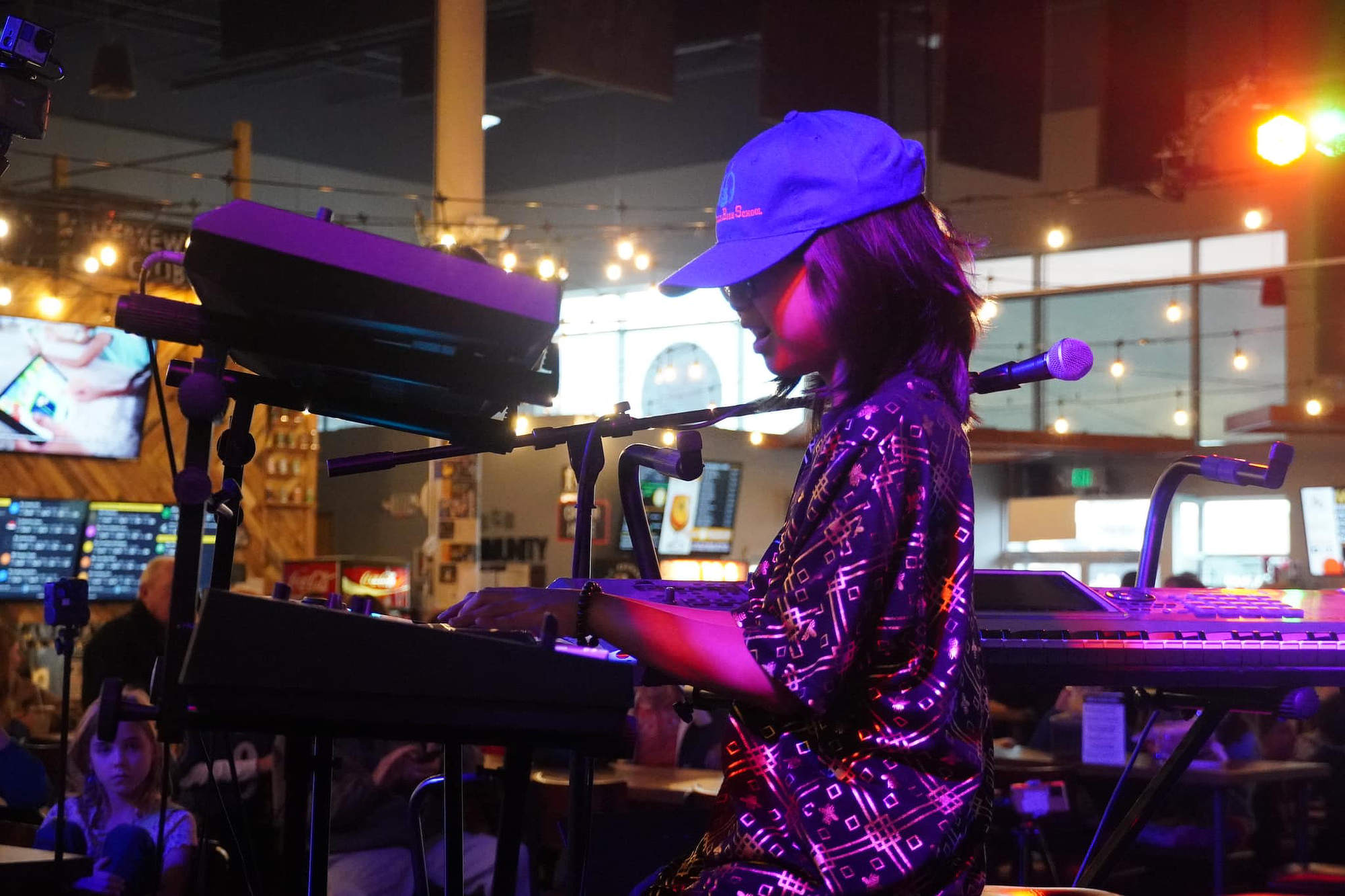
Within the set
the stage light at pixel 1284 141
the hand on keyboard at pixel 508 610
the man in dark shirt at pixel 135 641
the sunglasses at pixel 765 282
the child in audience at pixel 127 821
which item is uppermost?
the stage light at pixel 1284 141

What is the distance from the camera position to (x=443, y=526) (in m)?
7.80

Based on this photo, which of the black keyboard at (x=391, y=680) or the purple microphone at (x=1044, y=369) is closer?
the black keyboard at (x=391, y=680)

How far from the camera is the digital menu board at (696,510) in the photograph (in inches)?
473

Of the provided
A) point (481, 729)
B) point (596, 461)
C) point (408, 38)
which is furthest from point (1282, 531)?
point (481, 729)

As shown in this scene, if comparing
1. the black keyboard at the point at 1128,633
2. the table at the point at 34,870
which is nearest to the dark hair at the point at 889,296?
the black keyboard at the point at 1128,633

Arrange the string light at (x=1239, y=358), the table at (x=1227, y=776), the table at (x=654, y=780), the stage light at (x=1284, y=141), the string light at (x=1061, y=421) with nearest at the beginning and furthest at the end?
the table at (x=654, y=780), the table at (x=1227, y=776), the stage light at (x=1284, y=141), the string light at (x=1239, y=358), the string light at (x=1061, y=421)

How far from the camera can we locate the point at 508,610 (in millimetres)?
1504

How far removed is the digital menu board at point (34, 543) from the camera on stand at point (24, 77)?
7.99 meters

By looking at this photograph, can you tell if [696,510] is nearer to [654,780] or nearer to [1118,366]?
[1118,366]

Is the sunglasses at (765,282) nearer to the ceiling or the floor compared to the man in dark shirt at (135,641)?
nearer to the ceiling

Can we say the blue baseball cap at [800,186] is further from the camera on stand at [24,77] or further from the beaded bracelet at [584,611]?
the camera on stand at [24,77]

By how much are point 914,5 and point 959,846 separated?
39.4ft

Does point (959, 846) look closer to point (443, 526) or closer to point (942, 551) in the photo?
point (942, 551)

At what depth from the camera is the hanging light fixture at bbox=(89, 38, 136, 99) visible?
10219 millimetres
